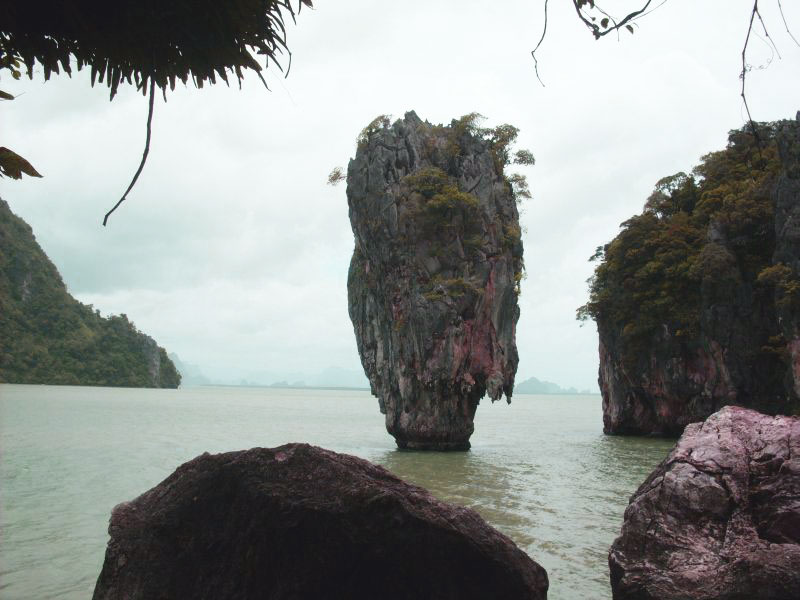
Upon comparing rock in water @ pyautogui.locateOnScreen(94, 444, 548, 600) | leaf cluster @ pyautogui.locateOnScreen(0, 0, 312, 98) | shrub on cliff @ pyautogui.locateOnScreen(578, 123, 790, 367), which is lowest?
rock in water @ pyautogui.locateOnScreen(94, 444, 548, 600)

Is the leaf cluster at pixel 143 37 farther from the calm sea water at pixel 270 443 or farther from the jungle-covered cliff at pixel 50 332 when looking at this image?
the jungle-covered cliff at pixel 50 332

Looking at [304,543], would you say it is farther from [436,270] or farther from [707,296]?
[707,296]

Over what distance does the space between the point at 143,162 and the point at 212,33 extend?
106 centimetres

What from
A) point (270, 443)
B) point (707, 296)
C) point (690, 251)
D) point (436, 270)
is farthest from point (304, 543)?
point (690, 251)

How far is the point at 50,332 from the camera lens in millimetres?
78062

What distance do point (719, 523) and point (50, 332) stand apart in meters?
86.2

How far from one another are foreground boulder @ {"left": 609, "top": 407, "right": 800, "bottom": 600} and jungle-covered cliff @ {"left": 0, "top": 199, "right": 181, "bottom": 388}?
233 feet

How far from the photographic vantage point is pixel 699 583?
4.57m

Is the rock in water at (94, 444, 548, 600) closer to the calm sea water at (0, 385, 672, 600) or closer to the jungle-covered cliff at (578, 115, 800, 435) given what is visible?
the calm sea water at (0, 385, 672, 600)

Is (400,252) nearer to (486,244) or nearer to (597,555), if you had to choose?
(486,244)

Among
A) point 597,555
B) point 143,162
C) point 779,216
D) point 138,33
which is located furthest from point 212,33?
point 779,216

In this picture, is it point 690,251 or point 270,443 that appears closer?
point 270,443

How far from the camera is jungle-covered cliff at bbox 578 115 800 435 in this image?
2245cm

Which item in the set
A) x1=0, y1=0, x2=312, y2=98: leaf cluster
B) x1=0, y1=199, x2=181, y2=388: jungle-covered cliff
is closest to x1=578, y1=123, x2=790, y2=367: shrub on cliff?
x1=0, y1=0, x2=312, y2=98: leaf cluster
